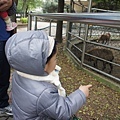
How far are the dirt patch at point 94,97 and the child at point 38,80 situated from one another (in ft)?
6.30

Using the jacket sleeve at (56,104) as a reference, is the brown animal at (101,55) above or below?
below

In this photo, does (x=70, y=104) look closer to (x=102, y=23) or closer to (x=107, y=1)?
(x=102, y=23)

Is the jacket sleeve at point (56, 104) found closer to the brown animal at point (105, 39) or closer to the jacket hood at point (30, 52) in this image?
the jacket hood at point (30, 52)

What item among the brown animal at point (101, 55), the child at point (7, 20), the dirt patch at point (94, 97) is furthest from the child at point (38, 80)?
the brown animal at point (101, 55)

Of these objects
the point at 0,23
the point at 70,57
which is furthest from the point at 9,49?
the point at 70,57

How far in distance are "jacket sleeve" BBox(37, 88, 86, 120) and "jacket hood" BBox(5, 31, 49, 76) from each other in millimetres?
115

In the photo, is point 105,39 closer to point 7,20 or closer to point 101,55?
point 101,55

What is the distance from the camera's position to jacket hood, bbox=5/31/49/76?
3.43ft

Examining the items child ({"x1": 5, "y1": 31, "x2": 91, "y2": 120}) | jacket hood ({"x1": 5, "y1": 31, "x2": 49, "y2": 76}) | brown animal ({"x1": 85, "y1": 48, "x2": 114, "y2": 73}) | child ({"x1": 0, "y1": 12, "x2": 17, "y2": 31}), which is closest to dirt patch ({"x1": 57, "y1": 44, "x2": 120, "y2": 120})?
brown animal ({"x1": 85, "y1": 48, "x2": 114, "y2": 73})

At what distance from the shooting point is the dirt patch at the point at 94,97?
3156mm

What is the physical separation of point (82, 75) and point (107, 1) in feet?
17.7

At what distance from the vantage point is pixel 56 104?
1.12m

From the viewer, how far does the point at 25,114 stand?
1.21 meters

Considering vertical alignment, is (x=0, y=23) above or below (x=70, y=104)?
above
